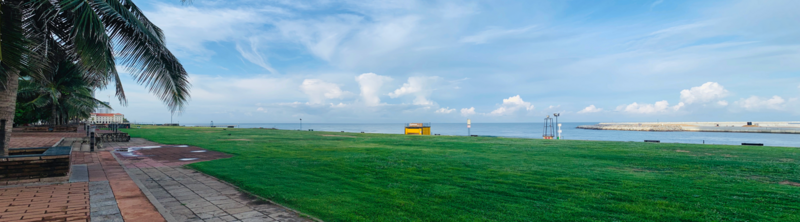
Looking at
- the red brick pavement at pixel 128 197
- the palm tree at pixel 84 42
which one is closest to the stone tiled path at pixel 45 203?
the red brick pavement at pixel 128 197

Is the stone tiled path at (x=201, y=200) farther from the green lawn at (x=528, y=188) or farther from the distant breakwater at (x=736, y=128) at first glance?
the distant breakwater at (x=736, y=128)

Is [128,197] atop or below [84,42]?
below

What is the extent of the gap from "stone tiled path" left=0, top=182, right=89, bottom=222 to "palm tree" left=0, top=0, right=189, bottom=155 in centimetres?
202

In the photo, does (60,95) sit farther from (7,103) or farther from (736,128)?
(736,128)

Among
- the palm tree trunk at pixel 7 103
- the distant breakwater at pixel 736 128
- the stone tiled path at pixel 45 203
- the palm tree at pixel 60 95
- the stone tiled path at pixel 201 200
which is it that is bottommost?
the stone tiled path at pixel 201 200

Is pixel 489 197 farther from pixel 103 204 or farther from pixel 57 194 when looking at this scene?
pixel 57 194

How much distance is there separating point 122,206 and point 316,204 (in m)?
2.81

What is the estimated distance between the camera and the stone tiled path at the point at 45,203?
14.8 ft

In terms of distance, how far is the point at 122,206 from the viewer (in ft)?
17.0

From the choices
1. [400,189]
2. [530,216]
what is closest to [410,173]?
[400,189]

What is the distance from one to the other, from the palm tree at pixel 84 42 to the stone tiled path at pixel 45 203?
2.02 meters

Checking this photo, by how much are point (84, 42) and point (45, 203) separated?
112 inches

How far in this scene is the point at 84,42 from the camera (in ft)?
20.5

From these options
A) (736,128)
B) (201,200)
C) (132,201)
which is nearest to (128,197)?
(132,201)
